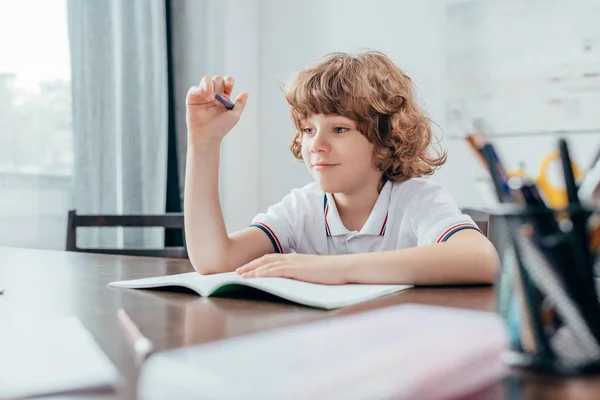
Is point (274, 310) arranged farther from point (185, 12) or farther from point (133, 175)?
point (185, 12)

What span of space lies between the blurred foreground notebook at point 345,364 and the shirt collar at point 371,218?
73 cm

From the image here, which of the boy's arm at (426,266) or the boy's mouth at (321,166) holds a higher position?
the boy's mouth at (321,166)

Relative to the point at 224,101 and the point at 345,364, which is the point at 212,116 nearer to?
the point at 224,101

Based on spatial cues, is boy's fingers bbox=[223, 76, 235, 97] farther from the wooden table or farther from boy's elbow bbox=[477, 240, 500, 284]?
boy's elbow bbox=[477, 240, 500, 284]

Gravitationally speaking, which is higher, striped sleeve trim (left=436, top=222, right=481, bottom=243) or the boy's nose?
the boy's nose

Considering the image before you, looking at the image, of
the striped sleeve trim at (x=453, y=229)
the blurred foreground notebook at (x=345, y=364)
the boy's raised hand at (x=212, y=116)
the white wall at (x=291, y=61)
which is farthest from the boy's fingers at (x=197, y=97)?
the white wall at (x=291, y=61)

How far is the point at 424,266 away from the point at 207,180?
405 mm

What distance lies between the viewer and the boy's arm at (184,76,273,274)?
1.05 metres

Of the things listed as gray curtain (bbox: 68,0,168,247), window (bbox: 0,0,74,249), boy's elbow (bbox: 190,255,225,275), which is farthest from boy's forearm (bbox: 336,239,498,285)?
gray curtain (bbox: 68,0,168,247)

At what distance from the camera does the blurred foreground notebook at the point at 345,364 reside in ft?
1.01

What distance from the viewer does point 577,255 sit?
373mm

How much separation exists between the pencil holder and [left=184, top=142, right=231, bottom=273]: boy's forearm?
72 cm

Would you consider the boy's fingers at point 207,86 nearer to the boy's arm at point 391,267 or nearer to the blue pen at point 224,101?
the blue pen at point 224,101

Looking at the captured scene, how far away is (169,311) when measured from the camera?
0.66m
